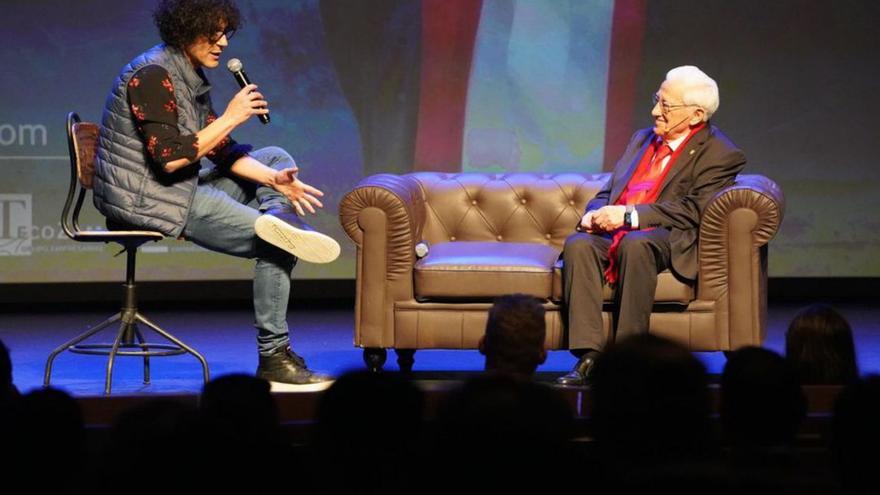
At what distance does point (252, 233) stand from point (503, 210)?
1.25 m

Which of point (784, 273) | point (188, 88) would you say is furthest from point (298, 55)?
point (784, 273)

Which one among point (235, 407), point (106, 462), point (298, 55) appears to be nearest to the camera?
point (106, 462)

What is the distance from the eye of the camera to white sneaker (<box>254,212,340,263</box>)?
14.2 feet

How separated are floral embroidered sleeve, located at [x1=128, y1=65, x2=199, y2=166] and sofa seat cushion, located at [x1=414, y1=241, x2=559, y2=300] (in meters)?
0.95

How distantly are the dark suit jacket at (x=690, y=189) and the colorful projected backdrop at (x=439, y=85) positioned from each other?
1.91 metres

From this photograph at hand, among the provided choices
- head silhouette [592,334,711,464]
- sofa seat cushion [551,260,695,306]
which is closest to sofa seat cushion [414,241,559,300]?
sofa seat cushion [551,260,695,306]

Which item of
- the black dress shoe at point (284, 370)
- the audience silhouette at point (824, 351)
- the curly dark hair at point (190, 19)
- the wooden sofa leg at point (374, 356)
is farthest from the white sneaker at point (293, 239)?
the audience silhouette at point (824, 351)

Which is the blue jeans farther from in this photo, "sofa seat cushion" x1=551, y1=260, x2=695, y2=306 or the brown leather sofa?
"sofa seat cushion" x1=551, y1=260, x2=695, y2=306

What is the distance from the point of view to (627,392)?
73.5 inches

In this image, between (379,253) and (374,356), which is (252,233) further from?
(374,356)

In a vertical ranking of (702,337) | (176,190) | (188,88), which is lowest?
(702,337)

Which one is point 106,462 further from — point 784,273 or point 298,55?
point 784,273

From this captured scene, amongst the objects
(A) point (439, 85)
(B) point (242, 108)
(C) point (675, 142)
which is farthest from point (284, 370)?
(A) point (439, 85)

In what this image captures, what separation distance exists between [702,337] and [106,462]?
3291mm
